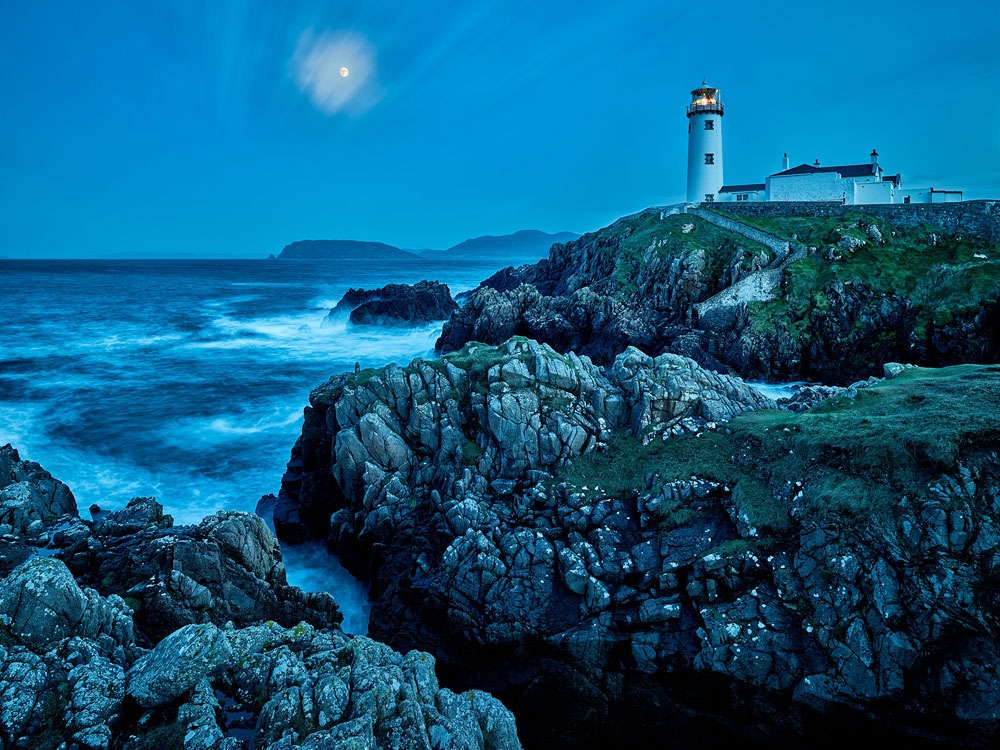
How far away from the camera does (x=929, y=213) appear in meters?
50.2

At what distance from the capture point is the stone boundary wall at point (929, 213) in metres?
47.2

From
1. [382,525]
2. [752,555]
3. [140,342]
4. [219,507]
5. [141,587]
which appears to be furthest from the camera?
[140,342]

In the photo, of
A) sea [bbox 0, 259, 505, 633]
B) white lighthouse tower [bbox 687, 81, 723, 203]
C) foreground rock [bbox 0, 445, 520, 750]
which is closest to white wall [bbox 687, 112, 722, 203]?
white lighthouse tower [bbox 687, 81, 723, 203]

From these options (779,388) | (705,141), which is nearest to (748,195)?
(705,141)

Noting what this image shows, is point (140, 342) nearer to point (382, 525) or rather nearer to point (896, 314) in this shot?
point (382, 525)

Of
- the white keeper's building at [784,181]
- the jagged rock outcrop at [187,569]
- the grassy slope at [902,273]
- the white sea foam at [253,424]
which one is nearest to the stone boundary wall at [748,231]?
the grassy slope at [902,273]

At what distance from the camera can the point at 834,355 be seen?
4069cm

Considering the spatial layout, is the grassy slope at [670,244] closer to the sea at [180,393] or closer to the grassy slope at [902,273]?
the grassy slope at [902,273]

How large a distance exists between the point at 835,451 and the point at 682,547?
6106 millimetres

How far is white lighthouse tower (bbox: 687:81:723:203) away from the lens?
7144 centimetres

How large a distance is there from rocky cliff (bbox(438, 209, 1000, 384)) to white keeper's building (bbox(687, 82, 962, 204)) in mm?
9027

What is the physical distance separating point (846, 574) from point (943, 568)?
7.24 ft

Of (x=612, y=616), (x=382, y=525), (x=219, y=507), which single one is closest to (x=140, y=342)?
(x=219, y=507)

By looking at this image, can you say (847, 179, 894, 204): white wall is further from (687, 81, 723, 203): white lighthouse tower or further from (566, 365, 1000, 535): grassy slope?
(566, 365, 1000, 535): grassy slope
